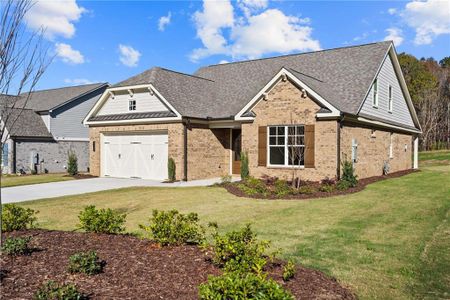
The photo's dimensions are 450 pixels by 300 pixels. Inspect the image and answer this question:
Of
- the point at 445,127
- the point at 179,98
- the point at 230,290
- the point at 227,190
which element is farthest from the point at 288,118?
the point at 445,127

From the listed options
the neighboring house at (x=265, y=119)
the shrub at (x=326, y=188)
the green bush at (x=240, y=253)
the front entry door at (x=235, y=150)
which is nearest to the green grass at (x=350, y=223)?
the shrub at (x=326, y=188)

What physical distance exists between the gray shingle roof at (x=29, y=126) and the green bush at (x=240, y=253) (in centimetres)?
2627

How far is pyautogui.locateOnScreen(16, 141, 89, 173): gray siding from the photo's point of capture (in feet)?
91.0

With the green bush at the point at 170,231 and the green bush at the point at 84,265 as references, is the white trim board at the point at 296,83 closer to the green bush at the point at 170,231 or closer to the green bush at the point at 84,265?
the green bush at the point at 170,231

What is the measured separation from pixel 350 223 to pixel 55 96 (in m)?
31.4

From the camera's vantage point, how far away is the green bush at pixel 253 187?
14067 mm

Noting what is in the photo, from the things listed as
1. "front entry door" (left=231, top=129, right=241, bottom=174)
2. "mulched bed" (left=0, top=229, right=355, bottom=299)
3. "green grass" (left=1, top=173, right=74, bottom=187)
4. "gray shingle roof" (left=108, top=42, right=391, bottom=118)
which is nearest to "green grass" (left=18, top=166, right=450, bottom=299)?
"mulched bed" (left=0, top=229, right=355, bottom=299)

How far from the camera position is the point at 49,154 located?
29438 millimetres

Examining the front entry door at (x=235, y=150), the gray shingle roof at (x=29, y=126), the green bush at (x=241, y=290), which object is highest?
the gray shingle roof at (x=29, y=126)

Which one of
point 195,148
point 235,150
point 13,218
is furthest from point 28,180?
point 13,218

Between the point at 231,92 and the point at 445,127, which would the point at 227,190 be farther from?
the point at 445,127

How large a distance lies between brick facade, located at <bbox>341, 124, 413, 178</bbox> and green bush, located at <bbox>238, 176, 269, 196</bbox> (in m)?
3.90

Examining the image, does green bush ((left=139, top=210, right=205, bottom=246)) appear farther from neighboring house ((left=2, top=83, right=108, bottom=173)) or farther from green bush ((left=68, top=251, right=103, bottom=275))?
neighboring house ((left=2, top=83, right=108, bottom=173))

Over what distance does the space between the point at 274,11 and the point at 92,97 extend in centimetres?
2181
